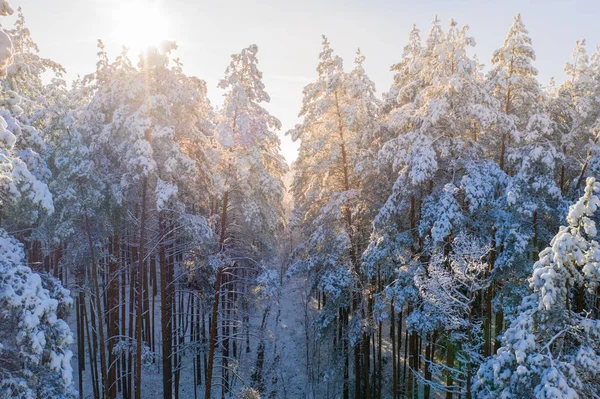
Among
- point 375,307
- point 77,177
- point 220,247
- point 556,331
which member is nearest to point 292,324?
point 375,307

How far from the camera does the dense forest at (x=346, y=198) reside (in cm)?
860

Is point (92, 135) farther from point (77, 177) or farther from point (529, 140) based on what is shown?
point (529, 140)

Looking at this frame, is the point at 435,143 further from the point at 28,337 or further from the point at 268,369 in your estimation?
the point at 268,369

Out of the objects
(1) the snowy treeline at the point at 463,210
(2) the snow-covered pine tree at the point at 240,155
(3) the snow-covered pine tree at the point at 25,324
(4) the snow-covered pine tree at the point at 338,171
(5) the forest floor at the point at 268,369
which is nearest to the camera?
→ (3) the snow-covered pine tree at the point at 25,324

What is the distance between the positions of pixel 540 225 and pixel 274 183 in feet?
32.7

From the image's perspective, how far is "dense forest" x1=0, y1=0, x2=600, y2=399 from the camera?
8602 millimetres

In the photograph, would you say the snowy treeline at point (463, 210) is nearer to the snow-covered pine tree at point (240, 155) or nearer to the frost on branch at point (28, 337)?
the snow-covered pine tree at point (240, 155)

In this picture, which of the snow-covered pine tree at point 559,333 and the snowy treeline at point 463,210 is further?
the snowy treeline at point 463,210

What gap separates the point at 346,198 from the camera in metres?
16.6

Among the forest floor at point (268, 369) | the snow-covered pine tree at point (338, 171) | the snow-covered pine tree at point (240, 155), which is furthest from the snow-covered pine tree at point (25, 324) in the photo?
the forest floor at point (268, 369)

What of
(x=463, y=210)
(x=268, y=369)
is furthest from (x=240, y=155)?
(x=268, y=369)

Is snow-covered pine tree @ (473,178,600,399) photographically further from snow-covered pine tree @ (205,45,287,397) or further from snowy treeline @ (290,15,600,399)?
snow-covered pine tree @ (205,45,287,397)

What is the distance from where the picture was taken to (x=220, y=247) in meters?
14.2

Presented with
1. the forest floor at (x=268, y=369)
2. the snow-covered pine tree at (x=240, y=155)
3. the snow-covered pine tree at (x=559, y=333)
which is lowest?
the forest floor at (x=268, y=369)
